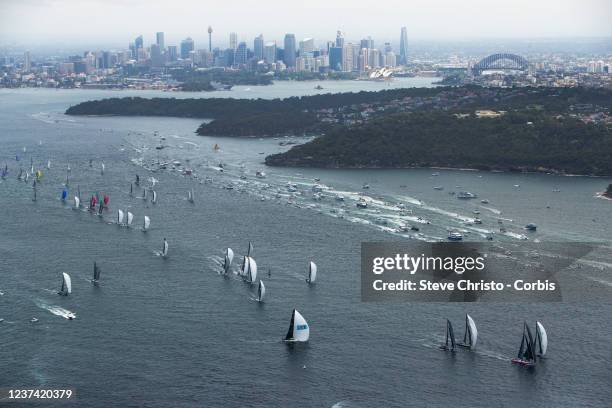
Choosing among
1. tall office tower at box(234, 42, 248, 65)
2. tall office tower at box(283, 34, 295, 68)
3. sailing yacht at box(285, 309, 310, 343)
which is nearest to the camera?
sailing yacht at box(285, 309, 310, 343)

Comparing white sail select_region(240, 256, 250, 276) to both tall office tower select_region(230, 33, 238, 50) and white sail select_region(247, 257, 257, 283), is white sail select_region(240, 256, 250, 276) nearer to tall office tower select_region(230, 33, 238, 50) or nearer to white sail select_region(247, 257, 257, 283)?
white sail select_region(247, 257, 257, 283)

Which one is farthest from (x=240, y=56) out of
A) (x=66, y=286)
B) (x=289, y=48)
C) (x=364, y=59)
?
(x=66, y=286)

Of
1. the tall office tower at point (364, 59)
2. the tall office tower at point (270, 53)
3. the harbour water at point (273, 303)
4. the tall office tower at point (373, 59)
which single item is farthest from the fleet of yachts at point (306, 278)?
the tall office tower at point (270, 53)

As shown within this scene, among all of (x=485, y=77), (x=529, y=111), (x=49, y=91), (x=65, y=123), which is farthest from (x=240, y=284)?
(x=49, y=91)

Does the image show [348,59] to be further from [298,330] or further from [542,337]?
[542,337]

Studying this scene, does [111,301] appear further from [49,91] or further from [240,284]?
[49,91]

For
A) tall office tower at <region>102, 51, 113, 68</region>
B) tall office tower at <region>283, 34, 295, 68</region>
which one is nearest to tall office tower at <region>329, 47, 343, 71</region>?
tall office tower at <region>283, 34, 295, 68</region>
